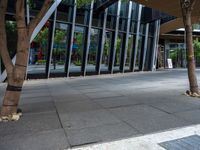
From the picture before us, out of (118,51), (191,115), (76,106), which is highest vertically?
(118,51)

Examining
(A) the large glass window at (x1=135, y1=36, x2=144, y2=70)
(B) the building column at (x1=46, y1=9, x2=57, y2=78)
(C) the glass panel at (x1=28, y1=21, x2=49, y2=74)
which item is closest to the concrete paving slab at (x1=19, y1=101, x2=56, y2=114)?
(B) the building column at (x1=46, y1=9, x2=57, y2=78)

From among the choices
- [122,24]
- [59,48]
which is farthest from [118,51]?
[59,48]

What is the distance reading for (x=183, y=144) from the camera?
4414mm

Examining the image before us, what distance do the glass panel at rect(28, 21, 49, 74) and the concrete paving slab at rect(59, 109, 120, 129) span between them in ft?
36.1

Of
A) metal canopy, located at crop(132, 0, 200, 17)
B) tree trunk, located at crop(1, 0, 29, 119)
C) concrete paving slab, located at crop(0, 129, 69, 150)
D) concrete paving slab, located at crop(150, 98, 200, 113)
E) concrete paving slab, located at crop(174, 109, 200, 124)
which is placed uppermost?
metal canopy, located at crop(132, 0, 200, 17)

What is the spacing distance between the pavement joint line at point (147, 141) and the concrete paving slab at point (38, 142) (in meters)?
0.40

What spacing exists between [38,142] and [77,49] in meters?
14.4

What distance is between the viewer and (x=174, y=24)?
2280cm

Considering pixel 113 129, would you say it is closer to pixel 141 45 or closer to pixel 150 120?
pixel 150 120

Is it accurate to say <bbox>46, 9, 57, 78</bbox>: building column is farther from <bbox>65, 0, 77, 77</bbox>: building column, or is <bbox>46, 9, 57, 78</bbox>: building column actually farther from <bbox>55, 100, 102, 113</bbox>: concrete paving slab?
<bbox>55, 100, 102, 113</bbox>: concrete paving slab

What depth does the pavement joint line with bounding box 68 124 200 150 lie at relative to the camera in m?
4.23

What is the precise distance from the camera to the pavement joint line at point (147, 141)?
4.23 metres

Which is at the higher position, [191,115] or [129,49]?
[129,49]

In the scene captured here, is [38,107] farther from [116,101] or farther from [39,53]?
[39,53]
